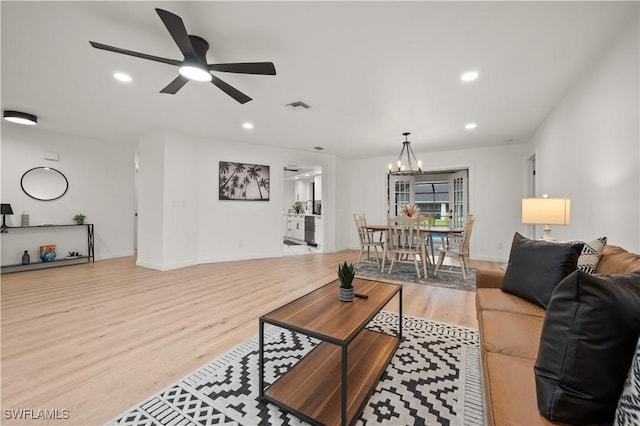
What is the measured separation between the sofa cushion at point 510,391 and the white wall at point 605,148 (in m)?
1.58

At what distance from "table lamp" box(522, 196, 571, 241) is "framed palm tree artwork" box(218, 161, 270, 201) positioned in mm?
4559

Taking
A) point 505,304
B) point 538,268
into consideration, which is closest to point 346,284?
point 505,304

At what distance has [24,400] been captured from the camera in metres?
1.45

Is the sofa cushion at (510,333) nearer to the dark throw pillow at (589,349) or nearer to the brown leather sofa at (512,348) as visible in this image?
the brown leather sofa at (512,348)

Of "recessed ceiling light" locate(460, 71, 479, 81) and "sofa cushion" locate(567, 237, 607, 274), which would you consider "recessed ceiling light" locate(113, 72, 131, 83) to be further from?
"sofa cushion" locate(567, 237, 607, 274)

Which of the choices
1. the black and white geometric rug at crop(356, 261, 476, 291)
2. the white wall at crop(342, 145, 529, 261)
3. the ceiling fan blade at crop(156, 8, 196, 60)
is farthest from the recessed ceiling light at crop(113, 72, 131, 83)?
the white wall at crop(342, 145, 529, 261)

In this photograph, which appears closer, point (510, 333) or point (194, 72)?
point (510, 333)

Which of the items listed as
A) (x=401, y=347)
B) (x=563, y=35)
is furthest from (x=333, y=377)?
(x=563, y=35)

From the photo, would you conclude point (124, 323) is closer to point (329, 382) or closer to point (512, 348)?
point (329, 382)

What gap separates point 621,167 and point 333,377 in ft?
8.38

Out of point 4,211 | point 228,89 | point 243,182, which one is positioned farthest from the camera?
point 243,182

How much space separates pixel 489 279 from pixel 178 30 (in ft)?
9.79

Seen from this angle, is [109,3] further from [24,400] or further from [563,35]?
[563,35]

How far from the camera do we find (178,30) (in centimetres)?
171
